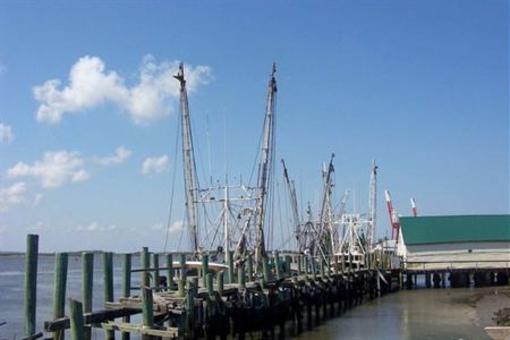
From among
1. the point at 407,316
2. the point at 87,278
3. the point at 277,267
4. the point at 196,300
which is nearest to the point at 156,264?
the point at 196,300

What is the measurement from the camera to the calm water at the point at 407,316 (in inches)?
1349

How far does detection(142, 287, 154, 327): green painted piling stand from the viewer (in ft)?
66.1

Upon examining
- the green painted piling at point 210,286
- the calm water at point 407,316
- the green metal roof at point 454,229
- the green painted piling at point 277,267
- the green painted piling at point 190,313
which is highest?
the green metal roof at point 454,229

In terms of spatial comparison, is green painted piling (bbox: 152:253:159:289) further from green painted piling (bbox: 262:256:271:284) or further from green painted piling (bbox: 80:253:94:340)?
green painted piling (bbox: 80:253:94:340)

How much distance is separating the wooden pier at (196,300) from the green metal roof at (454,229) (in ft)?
68.5

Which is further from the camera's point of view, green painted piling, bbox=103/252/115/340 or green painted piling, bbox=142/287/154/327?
green painted piling, bbox=103/252/115/340

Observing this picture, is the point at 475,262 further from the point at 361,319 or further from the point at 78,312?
the point at 78,312

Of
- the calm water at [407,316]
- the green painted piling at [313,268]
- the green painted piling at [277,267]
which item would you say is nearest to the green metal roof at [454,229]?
the calm water at [407,316]

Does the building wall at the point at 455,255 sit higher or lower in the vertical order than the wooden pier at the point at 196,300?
higher

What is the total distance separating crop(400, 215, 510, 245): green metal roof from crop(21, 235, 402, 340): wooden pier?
20892 millimetres

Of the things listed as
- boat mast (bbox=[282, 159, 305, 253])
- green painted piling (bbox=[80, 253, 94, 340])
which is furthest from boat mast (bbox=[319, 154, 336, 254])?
green painted piling (bbox=[80, 253, 94, 340])

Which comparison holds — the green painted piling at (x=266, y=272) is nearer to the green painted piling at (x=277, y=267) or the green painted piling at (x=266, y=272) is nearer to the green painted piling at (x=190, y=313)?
the green painted piling at (x=277, y=267)

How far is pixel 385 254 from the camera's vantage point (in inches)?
2805

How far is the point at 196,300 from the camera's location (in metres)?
25.5
